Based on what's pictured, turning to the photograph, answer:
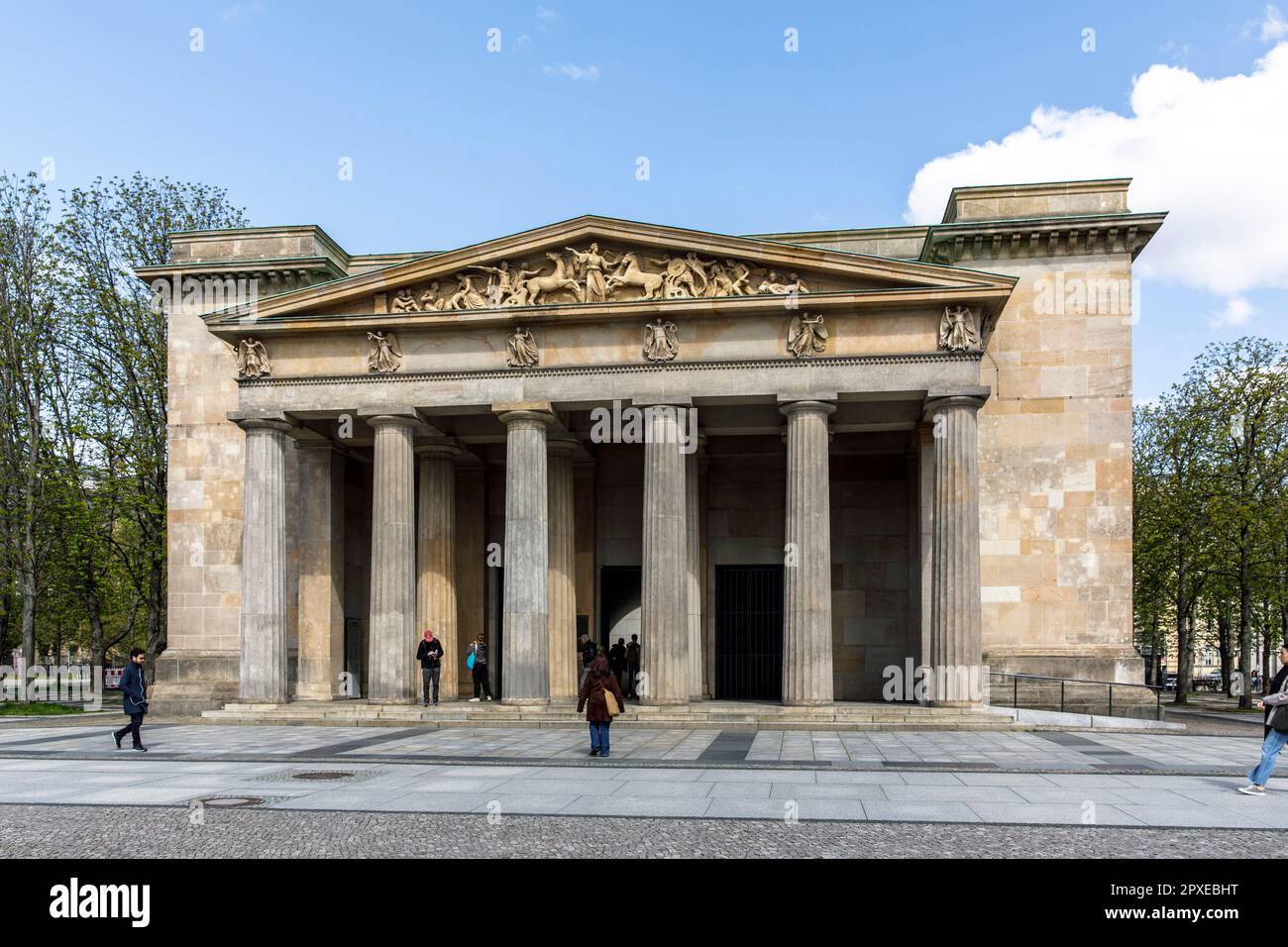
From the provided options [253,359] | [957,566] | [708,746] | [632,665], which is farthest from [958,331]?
[253,359]

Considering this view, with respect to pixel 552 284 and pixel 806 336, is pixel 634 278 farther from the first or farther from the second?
pixel 806 336

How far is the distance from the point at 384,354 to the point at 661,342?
761 centimetres

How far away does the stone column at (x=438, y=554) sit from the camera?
34.1 m

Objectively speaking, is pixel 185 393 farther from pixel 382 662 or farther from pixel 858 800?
pixel 858 800

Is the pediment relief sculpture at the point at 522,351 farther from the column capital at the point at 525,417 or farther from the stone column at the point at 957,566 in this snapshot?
the stone column at the point at 957,566

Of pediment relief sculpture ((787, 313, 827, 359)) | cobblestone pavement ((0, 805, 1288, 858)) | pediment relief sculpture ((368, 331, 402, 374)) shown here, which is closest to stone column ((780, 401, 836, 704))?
pediment relief sculpture ((787, 313, 827, 359))

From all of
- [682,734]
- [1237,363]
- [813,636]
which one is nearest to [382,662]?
[682,734]

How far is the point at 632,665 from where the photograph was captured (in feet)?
117

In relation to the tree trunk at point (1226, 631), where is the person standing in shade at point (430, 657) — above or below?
above

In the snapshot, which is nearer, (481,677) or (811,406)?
(811,406)

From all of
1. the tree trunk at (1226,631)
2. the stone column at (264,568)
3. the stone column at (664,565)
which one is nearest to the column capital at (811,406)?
the stone column at (664,565)

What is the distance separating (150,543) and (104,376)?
6.55 metres

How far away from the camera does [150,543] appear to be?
43812 millimetres
